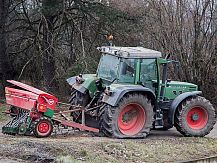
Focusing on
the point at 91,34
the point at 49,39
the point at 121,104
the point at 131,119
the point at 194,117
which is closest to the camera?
the point at 121,104

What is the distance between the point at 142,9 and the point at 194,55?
3.06 meters

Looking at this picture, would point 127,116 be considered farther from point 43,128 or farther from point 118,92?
point 43,128

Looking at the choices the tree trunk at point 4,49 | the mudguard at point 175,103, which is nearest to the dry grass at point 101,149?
the mudguard at point 175,103

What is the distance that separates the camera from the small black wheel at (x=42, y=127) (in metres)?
10.6

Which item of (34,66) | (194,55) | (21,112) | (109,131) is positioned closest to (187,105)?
(109,131)

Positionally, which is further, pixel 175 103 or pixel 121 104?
pixel 175 103

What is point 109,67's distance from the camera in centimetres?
1226

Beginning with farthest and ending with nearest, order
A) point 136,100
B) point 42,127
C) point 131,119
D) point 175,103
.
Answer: point 175,103 < point 131,119 < point 136,100 < point 42,127

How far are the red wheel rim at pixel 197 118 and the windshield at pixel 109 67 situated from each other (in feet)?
7.28

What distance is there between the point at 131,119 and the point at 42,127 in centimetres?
232

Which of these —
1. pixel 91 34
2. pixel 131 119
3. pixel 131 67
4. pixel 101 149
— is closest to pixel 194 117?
pixel 131 119

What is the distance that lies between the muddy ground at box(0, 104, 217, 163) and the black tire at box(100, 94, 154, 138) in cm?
28

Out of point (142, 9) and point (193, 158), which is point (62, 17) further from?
point (193, 158)

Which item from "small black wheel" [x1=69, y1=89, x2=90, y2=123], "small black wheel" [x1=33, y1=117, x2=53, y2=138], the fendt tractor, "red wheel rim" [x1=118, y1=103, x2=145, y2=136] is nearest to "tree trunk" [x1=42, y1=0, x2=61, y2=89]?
the fendt tractor
